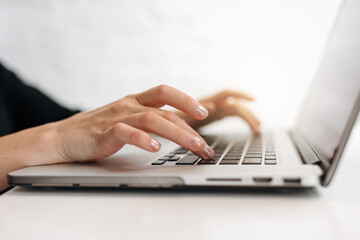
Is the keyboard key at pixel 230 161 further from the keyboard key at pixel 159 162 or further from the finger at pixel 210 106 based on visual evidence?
the finger at pixel 210 106

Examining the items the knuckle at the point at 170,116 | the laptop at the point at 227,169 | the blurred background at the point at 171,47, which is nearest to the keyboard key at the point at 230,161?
the laptop at the point at 227,169

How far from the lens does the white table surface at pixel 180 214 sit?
342mm

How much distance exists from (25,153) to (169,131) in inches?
9.0

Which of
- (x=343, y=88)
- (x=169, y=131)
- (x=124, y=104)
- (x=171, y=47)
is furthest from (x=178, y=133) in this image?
(x=171, y=47)

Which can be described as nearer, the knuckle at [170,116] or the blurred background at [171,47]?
the knuckle at [170,116]

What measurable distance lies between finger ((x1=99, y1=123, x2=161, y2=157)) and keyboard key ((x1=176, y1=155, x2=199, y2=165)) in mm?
43

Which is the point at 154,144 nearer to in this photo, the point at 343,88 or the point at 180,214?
the point at 180,214

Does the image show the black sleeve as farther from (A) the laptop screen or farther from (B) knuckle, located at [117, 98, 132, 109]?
(A) the laptop screen

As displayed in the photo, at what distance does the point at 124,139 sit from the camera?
528 mm

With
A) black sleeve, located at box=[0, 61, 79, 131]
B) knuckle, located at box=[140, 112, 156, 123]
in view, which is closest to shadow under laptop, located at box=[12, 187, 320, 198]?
knuckle, located at box=[140, 112, 156, 123]

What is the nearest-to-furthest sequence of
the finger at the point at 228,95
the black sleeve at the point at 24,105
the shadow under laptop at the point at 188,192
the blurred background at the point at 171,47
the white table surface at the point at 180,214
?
the white table surface at the point at 180,214 → the shadow under laptop at the point at 188,192 → the finger at the point at 228,95 → the black sleeve at the point at 24,105 → the blurred background at the point at 171,47

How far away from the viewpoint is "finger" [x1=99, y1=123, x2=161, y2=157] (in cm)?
51

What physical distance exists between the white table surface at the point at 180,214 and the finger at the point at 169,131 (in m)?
0.09

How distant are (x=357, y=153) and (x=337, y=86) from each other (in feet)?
0.68
